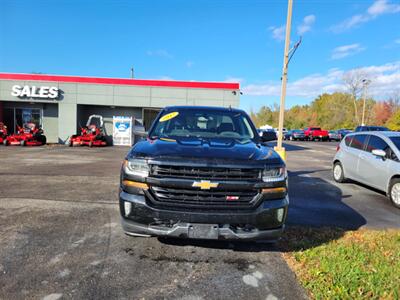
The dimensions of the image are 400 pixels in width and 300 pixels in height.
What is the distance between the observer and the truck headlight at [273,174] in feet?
10.8

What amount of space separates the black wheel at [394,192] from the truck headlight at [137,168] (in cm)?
591

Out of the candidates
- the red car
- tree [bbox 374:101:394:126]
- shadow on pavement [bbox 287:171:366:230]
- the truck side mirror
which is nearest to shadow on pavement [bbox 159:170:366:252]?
shadow on pavement [bbox 287:171:366:230]

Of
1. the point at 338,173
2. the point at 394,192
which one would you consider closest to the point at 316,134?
the point at 338,173

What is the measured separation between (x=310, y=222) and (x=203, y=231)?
2.78m

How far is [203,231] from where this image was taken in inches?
124

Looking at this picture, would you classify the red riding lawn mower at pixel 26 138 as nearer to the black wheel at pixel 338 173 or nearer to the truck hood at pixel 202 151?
the black wheel at pixel 338 173

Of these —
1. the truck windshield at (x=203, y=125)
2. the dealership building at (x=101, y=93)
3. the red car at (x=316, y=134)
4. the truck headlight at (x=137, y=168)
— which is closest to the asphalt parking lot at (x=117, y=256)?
the truck headlight at (x=137, y=168)

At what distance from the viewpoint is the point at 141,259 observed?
11.7 feet

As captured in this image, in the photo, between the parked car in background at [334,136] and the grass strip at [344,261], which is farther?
the parked car in background at [334,136]

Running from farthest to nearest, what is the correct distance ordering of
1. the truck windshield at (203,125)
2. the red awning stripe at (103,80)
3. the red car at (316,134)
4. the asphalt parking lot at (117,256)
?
the red car at (316,134), the red awning stripe at (103,80), the truck windshield at (203,125), the asphalt parking lot at (117,256)

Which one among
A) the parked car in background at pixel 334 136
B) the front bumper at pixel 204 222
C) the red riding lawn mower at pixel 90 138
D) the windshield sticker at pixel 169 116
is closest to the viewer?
the front bumper at pixel 204 222

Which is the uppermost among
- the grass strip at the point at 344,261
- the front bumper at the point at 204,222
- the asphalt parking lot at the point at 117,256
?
the front bumper at the point at 204,222

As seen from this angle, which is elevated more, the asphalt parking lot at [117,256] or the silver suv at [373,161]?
the silver suv at [373,161]

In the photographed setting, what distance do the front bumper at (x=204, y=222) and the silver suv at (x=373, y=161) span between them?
15.7ft
